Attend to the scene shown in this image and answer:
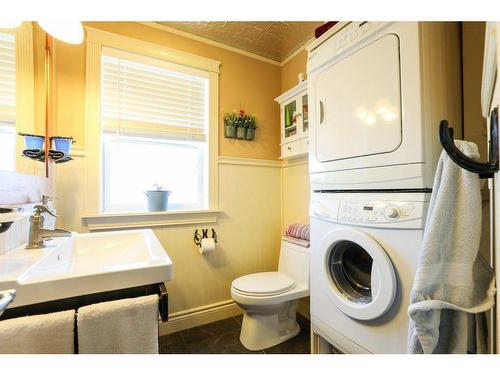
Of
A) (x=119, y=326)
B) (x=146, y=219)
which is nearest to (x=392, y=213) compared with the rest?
(x=119, y=326)

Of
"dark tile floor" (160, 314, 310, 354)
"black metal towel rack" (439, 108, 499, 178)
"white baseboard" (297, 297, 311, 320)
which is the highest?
"black metal towel rack" (439, 108, 499, 178)

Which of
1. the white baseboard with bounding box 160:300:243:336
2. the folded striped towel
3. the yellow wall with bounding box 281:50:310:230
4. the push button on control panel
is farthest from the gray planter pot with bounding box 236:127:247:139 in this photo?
the white baseboard with bounding box 160:300:243:336

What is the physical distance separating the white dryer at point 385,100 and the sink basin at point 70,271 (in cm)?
95

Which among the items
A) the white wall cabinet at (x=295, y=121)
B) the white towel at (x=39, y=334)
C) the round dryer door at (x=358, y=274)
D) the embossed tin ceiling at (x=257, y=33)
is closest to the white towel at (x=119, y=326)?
the white towel at (x=39, y=334)

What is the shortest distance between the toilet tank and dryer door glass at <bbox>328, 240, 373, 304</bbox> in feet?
1.11

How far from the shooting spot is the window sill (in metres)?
1.49

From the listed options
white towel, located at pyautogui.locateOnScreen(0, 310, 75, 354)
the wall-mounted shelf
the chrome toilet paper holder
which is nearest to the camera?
white towel, located at pyautogui.locateOnScreen(0, 310, 75, 354)

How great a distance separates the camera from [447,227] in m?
0.64

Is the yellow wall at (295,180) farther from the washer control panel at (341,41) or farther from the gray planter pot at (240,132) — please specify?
the washer control panel at (341,41)

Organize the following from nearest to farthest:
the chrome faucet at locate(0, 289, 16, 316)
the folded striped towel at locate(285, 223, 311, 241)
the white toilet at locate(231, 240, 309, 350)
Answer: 1. the chrome faucet at locate(0, 289, 16, 316)
2. the white toilet at locate(231, 240, 309, 350)
3. the folded striped towel at locate(285, 223, 311, 241)

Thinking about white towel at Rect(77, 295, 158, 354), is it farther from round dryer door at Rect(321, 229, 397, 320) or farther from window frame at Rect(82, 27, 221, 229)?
window frame at Rect(82, 27, 221, 229)

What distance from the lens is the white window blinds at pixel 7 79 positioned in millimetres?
1276
